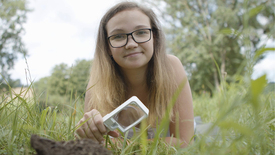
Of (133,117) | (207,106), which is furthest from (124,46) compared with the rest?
(207,106)

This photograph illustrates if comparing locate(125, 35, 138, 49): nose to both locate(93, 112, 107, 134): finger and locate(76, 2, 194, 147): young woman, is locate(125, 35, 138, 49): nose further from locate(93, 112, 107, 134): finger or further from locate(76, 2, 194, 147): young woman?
locate(93, 112, 107, 134): finger

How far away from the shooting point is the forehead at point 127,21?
1.90 meters

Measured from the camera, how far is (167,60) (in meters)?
2.28

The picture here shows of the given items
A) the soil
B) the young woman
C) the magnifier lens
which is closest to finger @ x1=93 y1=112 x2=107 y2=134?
the magnifier lens

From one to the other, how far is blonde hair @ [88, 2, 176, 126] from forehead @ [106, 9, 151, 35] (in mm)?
93

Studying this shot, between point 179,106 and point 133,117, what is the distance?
93cm

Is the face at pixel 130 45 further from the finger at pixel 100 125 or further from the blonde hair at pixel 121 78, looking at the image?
the finger at pixel 100 125

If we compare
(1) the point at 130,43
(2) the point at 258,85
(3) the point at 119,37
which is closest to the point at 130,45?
(1) the point at 130,43

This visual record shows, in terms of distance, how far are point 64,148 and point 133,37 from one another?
4.68 feet

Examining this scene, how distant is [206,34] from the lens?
16656 millimetres

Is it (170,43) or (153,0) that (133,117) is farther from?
(153,0)

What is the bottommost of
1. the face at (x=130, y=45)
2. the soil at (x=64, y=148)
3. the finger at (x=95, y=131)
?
the finger at (x=95, y=131)

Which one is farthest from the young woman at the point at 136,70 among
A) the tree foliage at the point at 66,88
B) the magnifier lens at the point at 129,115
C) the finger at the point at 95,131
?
the finger at the point at 95,131

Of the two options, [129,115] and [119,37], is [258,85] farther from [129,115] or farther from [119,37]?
[119,37]
